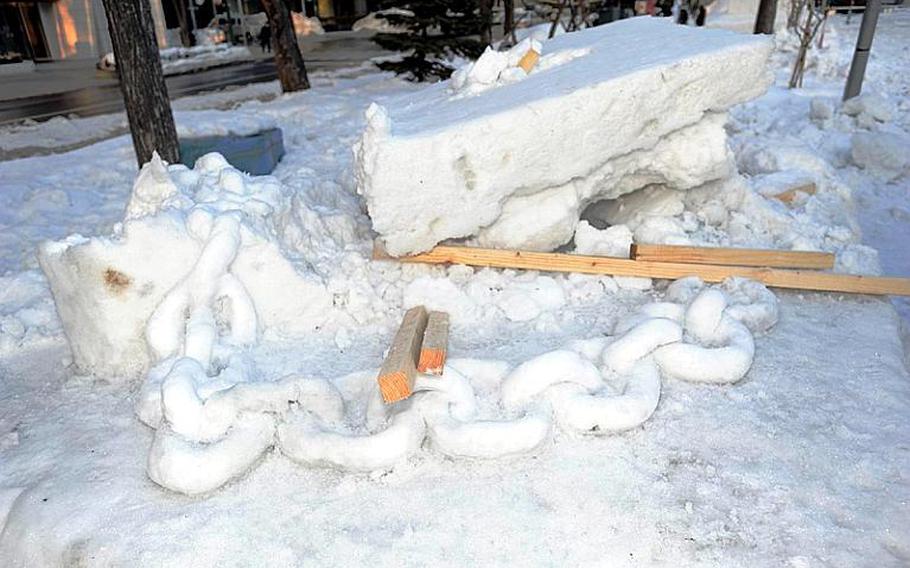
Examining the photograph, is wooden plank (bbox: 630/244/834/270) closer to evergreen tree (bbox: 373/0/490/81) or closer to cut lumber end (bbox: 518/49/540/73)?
cut lumber end (bbox: 518/49/540/73)

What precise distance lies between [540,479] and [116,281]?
210cm

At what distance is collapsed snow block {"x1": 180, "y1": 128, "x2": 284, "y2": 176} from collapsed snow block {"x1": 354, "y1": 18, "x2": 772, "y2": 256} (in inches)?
97.9

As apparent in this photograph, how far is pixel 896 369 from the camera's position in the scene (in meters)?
2.91

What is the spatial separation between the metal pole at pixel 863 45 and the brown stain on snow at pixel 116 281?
7.97 meters

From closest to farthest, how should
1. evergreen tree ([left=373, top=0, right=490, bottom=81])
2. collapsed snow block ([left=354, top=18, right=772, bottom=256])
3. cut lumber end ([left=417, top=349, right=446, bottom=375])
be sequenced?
cut lumber end ([left=417, top=349, right=446, bottom=375]) → collapsed snow block ([left=354, top=18, right=772, bottom=256]) → evergreen tree ([left=373, top=0, right=490, bottom=81])

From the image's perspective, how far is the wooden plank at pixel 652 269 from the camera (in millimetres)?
3455

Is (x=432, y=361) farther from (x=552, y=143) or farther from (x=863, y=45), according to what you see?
(x=863, y=45)

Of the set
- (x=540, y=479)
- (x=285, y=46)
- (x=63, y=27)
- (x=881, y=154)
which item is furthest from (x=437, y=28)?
(x=63, y=27)

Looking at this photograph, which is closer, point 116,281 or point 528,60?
point 116,281

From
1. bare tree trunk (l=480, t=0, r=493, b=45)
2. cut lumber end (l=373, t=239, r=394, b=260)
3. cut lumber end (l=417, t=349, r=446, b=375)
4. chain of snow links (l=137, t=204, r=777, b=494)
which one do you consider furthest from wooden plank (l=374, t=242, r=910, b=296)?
bare tree trunk (l=480, t=0, r=493, b=45)

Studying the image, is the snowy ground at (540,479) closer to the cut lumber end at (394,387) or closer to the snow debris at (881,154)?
the cut lumber end at (394,387)

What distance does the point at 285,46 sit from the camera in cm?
999

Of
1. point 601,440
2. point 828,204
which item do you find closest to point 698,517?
point 601,440

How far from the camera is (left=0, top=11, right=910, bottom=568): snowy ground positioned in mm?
2053
